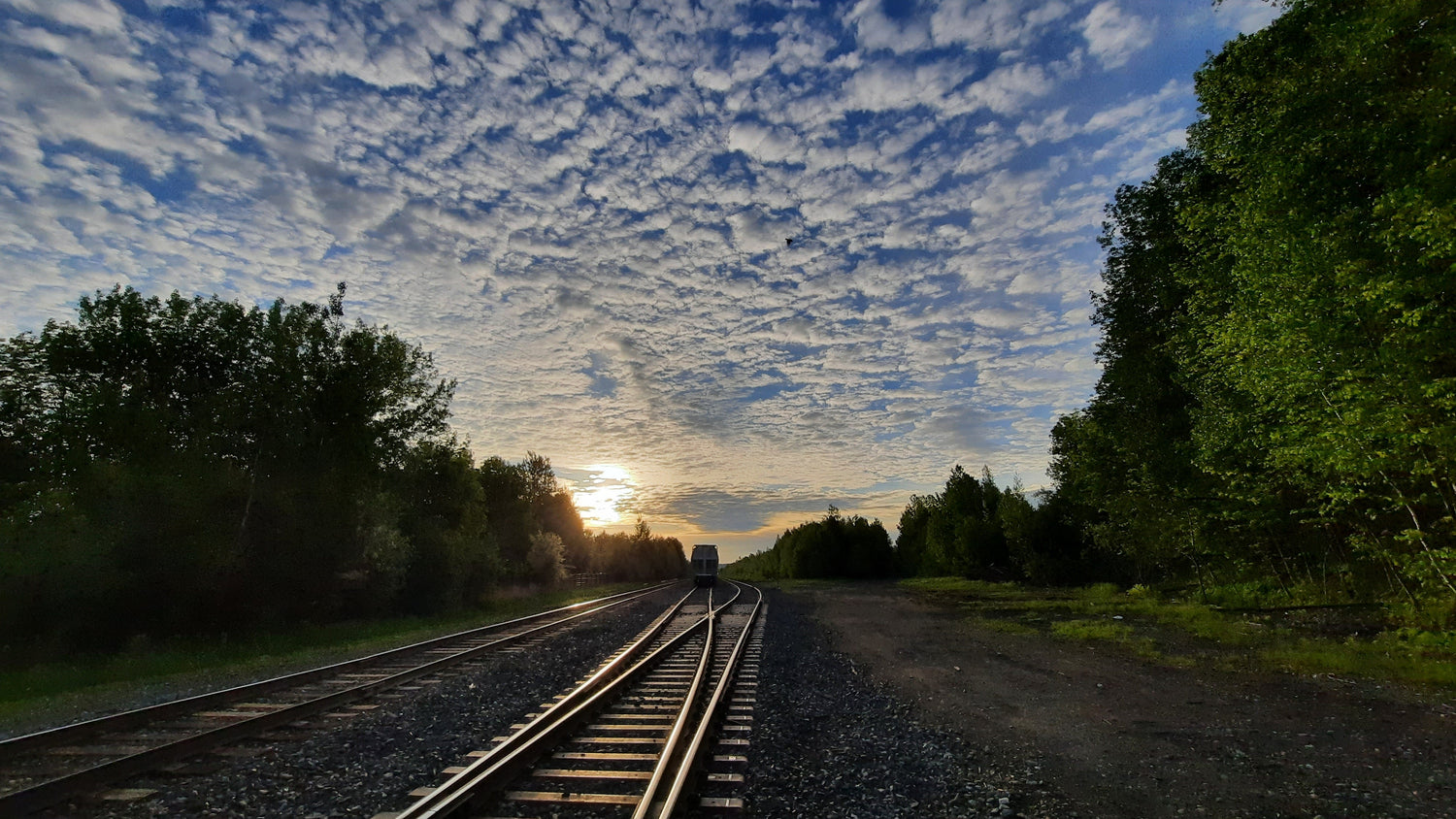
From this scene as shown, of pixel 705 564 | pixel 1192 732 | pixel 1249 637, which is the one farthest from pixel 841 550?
pixel 1192 732

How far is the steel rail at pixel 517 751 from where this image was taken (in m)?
4.86

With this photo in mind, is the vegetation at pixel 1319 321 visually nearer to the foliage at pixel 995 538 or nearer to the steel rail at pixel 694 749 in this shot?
the steel rail at pixel 694 749

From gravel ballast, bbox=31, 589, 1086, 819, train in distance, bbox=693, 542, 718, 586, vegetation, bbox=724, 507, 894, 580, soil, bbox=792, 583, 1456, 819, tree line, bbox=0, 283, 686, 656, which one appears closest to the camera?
gravel ballast, bbox=31, 589, 1086, 819

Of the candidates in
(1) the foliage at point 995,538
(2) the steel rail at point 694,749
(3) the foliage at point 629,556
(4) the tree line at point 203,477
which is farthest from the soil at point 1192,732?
(3) the foliage at point 629,556

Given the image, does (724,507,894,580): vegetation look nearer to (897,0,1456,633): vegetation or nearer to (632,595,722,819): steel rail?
(897,0,1456,633): vegetation

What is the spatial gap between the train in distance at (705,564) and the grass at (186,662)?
2930cm

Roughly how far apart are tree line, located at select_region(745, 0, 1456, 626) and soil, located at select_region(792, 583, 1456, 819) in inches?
148

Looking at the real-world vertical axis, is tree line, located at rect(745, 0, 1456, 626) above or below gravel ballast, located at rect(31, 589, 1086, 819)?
above

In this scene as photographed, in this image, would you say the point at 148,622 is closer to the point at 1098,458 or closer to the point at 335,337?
the point at 335,337

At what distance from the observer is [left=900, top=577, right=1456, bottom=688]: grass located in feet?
35.7

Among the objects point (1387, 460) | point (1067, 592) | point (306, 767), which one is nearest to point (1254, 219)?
point (1387, 460)

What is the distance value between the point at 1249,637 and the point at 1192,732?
9350mm

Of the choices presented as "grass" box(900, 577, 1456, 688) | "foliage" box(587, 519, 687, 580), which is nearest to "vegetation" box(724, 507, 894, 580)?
"foliage" box(587, 519, 687, 580)

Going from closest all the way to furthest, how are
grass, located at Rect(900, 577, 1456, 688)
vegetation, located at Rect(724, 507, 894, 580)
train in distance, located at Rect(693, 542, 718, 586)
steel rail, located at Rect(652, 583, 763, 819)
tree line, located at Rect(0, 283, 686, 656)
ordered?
steel rail, located at Rect(652, 583, 763, 819)
grass, located at Rect(900, 577, 1456, 688)
tree line, located at Rect(0, 283, 686, 656)
train in distance, located at Rect(693, 542, 718, 586)
vegetation, located at Rect(724, 507, 894, 580)
